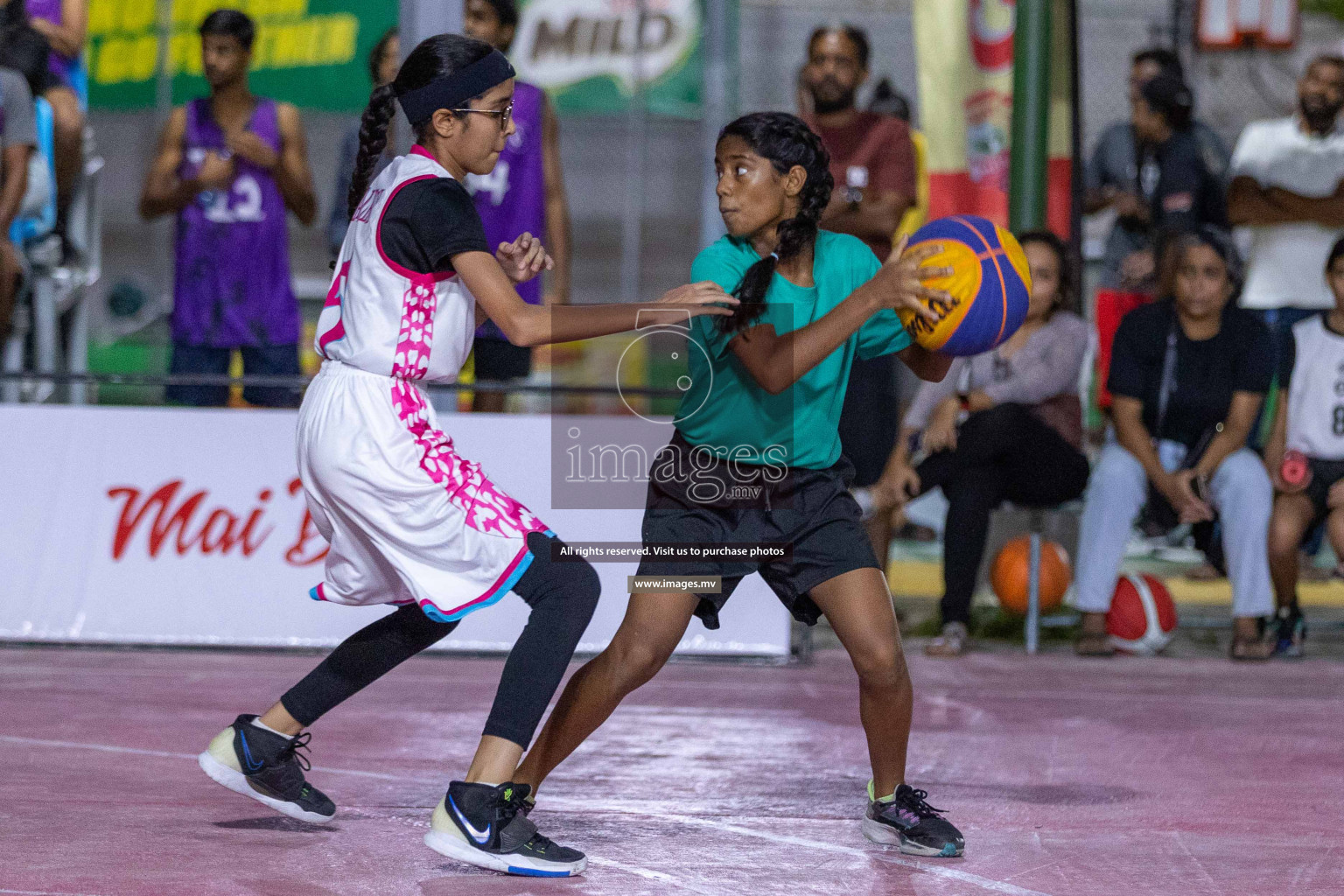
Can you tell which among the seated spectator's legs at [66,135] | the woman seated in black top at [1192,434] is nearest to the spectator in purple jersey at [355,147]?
the seated spectator's legs at [66,135]

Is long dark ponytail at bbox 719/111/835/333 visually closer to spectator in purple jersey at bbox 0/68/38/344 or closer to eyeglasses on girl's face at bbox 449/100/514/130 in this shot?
eyeglasses on girl's face at bbox 449/100/514/130

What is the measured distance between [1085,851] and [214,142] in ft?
17.9

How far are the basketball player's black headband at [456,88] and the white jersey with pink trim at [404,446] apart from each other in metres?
0.13

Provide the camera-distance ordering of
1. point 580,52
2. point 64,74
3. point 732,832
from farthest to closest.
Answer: point 580,52
point 64,74
point 732,832

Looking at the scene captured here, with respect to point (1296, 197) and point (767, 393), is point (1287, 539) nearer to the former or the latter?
point (1296, 197)

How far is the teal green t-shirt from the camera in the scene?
164 inches

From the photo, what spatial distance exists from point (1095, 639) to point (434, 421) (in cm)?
→ 439

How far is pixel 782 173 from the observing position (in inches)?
164

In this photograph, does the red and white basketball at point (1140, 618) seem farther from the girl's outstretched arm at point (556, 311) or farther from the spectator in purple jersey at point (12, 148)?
the spectator in purple jersey at point (12, 148)

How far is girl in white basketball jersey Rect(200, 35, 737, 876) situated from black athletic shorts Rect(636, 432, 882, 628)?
0.27m

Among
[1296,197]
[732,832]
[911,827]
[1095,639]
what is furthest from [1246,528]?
[732,832]

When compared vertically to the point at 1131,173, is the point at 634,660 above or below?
below

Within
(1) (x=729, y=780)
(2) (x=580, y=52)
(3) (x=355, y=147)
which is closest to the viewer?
(1) (x=729, y=780)

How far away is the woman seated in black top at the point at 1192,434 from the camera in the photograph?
296 inches
